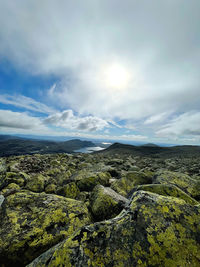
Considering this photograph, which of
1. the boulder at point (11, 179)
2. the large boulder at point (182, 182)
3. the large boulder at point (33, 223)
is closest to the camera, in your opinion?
the large boulder at point (33, 223)

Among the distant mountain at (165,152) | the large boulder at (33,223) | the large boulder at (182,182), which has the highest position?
Result: the large boulder at (182,182)

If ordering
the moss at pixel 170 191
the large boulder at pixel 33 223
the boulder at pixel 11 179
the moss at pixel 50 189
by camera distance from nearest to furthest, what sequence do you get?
the large boulder at pixel 33 223 < the moss at pixel 170 191 < the boulder at pixel 11 179 < the moss at pixel 50 189

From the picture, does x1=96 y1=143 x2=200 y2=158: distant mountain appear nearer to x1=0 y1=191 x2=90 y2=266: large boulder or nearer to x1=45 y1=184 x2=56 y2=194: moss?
x1=45 y1=184 x2=56 y2=194: moss

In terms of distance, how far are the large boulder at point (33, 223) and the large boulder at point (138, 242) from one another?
116 centimetres

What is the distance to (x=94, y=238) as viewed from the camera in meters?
3.22

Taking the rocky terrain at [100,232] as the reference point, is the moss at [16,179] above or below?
below

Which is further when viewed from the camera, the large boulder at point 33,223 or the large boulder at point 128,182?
the large boulder at point 128,182

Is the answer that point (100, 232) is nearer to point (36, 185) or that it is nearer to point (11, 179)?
point (36, 185)

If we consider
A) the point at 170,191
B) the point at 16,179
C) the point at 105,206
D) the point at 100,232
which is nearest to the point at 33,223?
the point at 100,232

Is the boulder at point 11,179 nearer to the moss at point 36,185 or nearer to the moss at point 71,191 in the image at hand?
the moss at point 36,185

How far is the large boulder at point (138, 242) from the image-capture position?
284cm

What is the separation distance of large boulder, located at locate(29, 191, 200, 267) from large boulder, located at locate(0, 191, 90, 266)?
45.6 inches

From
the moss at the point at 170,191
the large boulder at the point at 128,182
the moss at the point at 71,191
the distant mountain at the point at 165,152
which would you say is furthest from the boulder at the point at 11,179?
the distant mountain at the point at 165,152

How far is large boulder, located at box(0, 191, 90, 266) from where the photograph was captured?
12.2 ft
